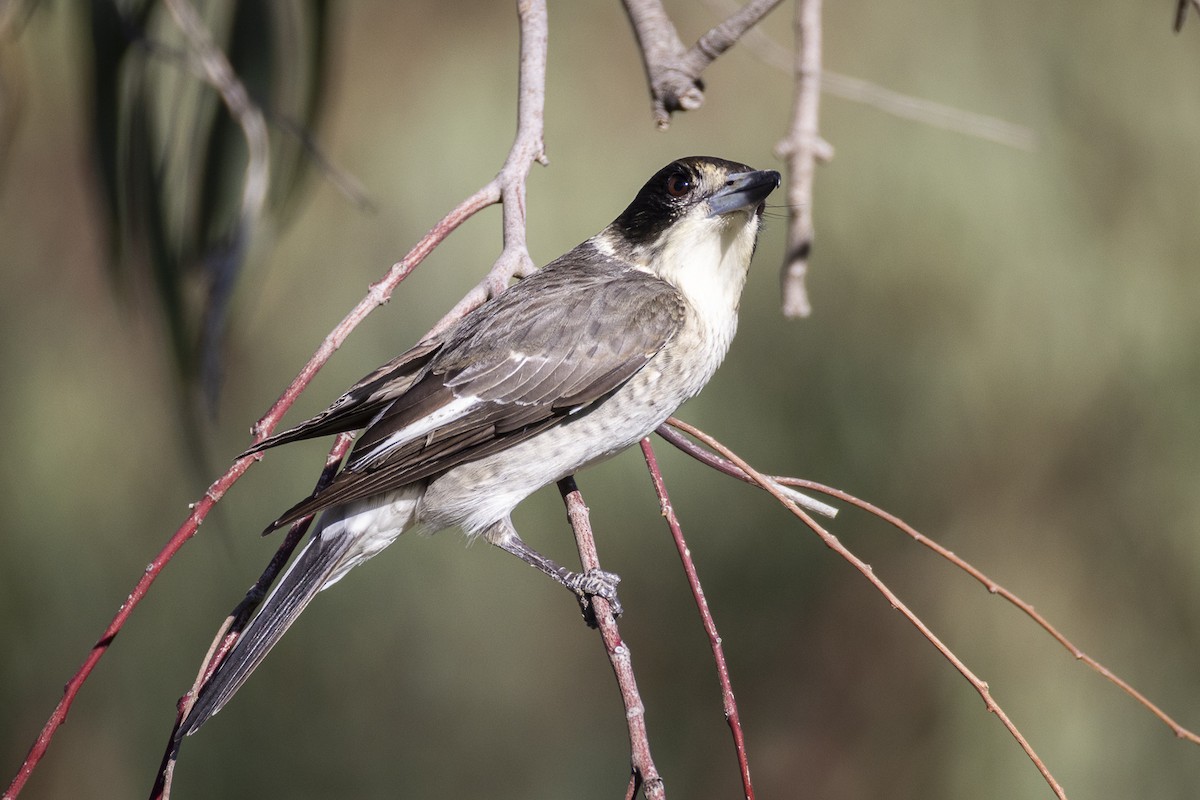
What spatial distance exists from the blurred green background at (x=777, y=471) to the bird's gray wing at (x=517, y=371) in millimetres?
1207

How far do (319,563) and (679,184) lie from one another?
0.75 meters

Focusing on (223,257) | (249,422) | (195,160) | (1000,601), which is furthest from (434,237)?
(1000,601)

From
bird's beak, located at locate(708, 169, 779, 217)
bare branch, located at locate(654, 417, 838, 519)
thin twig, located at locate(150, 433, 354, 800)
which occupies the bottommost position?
bare branch, located at locate(654, 417, 838, 519)

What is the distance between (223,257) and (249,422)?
1562 millimetres

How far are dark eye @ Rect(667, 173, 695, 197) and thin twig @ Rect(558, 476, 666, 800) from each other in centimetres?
45

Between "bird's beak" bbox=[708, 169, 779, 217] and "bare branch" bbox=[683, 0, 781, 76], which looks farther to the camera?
"bird's beak" bbox=[708, 169, 779, 217]

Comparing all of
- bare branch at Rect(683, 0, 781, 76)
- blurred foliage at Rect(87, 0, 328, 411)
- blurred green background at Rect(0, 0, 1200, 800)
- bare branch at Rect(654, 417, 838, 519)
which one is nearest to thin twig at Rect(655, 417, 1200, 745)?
bare branch at Rect(654, 417, 838, 519)

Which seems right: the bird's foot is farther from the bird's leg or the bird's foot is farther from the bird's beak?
the bird's beak

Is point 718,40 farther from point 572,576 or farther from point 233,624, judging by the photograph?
point 233,624

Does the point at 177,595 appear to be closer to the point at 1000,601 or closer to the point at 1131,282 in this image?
the point at 1000,601

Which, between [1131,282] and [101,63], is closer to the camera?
[101,63]

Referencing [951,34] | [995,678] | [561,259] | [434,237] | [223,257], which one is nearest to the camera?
[434,237]

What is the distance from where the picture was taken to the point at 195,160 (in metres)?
2.02

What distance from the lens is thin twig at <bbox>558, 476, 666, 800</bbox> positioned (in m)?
1.17
